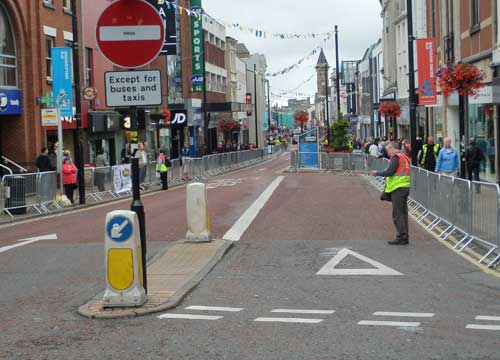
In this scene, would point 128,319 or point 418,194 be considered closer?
point 128,319

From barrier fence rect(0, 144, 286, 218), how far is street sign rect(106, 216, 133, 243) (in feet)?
45.0

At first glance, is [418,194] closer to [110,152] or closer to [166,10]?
[110,152]

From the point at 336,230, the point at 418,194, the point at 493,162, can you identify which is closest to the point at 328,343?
the point at 336,230

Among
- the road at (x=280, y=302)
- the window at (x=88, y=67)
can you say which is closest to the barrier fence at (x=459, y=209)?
the road at (x=280, y=302)

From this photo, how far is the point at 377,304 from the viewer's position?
30.3 ft

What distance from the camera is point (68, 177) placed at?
→ 25.4m

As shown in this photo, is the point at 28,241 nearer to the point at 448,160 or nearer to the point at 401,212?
the point at 401,212

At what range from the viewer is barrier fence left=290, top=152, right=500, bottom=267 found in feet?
40.7

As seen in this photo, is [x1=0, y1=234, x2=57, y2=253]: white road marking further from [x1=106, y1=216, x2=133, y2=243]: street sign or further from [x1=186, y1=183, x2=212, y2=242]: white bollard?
[x1=106, y1=216, x2=133, y2=243]: street sign

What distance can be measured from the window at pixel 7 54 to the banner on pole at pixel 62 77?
3057 millimetres

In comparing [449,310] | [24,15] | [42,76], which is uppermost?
[24,15]

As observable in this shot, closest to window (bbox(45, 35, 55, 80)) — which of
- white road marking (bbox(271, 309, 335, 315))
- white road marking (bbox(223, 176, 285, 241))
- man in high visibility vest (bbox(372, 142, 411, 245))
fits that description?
white road marking (bbox(223, 176, 285, 241))

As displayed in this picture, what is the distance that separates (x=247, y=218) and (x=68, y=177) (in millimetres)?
8804

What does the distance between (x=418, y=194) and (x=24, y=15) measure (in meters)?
18.2
